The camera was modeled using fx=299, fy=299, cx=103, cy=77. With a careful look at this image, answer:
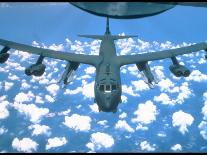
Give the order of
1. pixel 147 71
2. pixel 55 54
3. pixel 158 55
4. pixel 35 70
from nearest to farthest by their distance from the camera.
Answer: pixel 35 70 < pixel 158 55 < pixel 55 54 < pixel 147 71

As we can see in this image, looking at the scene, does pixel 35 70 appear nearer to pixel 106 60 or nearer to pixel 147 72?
pixel 106 60

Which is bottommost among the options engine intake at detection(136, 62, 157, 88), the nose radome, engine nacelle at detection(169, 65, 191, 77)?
the nose radome

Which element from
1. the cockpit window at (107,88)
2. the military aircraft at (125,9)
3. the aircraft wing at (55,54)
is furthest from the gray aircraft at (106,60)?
the military aircraft at (125,9)

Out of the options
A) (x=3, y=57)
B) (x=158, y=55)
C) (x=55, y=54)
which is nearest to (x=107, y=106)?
(x=158, y=55)

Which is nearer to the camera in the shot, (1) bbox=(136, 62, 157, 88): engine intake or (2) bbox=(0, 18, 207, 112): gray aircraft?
(2) bbox=(0, 18, 207, 112): gray aircraft

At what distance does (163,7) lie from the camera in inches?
1320

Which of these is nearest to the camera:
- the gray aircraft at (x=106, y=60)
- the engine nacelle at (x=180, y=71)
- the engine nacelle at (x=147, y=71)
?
the gray aircraft at (x=106, y=60)

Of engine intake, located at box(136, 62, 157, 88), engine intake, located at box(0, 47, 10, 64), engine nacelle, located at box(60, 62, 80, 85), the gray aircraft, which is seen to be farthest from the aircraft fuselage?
engine intake, located at box(0, 47, 10, 64)

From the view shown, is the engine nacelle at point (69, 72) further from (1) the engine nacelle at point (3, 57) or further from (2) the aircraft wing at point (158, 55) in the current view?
(1) the engine nacelle at point (3, 57)

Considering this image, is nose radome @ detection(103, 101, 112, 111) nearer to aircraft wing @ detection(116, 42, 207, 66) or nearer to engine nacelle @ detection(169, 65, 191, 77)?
aircraft wing @ detection(116, 42, 207, 66)

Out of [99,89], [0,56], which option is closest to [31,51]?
[0,56]

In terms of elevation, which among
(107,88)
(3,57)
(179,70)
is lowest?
(107,88)

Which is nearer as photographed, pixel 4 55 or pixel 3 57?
pixel 3 57

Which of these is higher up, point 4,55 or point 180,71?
point 4,55
